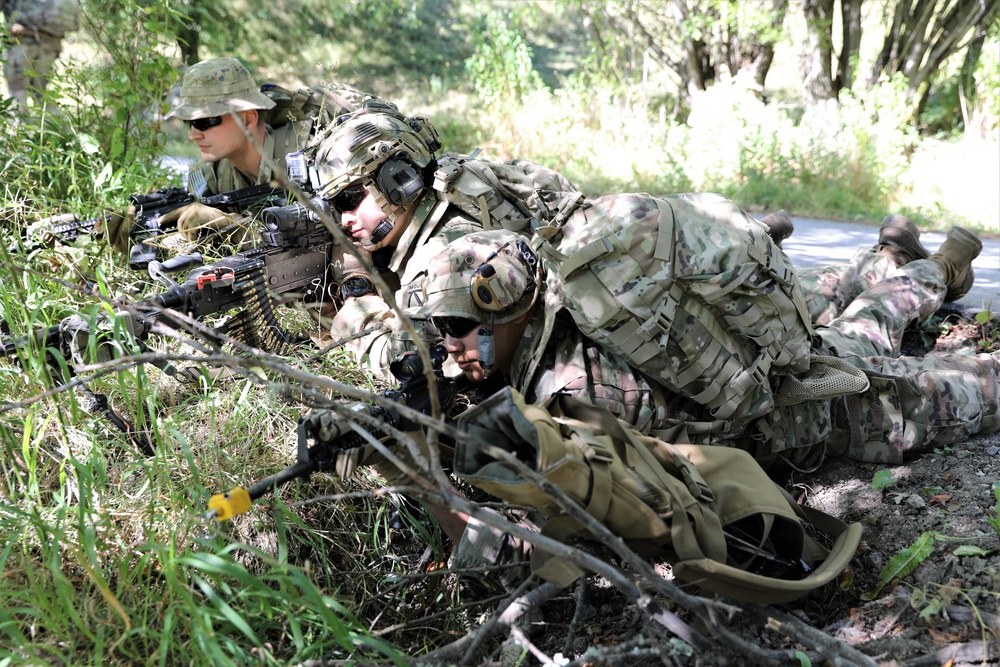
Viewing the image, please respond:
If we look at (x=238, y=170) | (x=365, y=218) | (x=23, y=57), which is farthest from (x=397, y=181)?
(x=23, y=57)

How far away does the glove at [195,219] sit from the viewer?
409cm

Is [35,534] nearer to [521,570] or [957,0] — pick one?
[521,570]

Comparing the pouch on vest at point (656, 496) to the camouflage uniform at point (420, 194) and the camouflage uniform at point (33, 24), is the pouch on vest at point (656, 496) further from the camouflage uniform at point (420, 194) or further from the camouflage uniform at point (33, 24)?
the camouflage uniform at point (33, 24)

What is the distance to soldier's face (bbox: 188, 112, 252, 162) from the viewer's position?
15.3ft

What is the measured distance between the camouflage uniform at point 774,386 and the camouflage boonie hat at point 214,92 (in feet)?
8.29

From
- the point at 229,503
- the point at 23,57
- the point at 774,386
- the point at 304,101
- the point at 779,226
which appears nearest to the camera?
the point at 229,503

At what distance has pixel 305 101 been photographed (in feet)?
16.5

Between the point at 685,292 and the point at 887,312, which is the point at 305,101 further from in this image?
the point at 887,312

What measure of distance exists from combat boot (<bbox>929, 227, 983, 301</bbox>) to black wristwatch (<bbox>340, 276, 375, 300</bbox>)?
3156 millimetres

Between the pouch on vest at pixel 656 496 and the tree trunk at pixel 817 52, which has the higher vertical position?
the tree trunk at pixel 817 52

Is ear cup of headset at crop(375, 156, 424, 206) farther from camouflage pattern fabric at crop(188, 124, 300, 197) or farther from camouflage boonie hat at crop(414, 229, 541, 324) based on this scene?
camouflage pattern fabric at crop(188, 124, 300, 197)

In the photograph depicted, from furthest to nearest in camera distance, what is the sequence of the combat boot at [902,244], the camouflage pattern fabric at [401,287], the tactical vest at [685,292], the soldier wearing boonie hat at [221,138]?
the combat boot at [902,244], the soldier wearing boonie hat at [221,138], the camouflage pattern fabric at [401,287], the tactical vest at [685,292]

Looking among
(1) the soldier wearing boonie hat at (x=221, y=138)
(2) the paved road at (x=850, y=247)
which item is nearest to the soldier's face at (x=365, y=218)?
(1) the soldier wearing boonie hat at (x=221, y=138)

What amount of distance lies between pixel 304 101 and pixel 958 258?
13.2 ft
